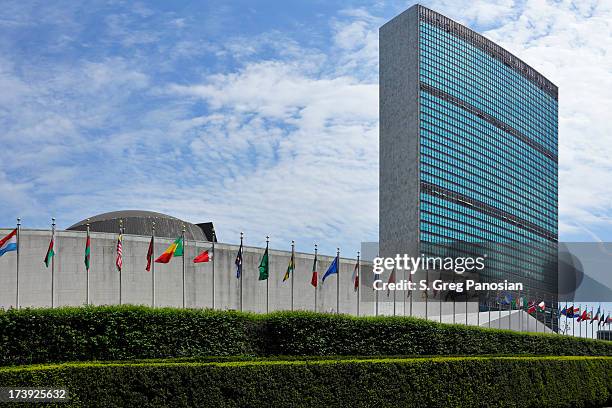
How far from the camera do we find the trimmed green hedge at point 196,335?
24219 millimetres

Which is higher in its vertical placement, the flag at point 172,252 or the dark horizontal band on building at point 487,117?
the dark horizontal band on building at point 487,117

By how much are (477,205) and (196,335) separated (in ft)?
367

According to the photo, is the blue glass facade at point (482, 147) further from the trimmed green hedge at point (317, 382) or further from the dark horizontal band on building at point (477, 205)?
the trimmed green hedge at point (317, 382)

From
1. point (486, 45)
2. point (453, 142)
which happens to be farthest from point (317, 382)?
point (486, 45)

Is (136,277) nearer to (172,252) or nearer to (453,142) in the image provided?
(172,252)

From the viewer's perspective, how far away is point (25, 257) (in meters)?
44.7

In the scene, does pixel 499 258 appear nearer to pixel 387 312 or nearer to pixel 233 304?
pixel 387 312

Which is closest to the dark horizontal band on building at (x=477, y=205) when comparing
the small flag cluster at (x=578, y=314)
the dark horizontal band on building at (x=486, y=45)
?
the dark horizontal band on building at (x=486, y=45)

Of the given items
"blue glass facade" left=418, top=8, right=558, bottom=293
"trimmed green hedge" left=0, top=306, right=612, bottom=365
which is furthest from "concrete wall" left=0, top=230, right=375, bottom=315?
"blue glass facade" left=418, top=8, right=558, bottom=293

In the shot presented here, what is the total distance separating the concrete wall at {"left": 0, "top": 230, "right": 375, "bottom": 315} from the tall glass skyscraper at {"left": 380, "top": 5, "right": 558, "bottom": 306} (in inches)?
2764

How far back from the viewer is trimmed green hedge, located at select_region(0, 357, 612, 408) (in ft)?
61.5

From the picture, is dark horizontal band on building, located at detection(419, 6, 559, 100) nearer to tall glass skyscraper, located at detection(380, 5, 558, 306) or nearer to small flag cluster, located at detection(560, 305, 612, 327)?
tall glass skyscraper, located at detection(380, 5, 558, 306)

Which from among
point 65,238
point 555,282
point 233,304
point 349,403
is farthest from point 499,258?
point 349,403

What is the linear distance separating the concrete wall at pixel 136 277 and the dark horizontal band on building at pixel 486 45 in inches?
3218
